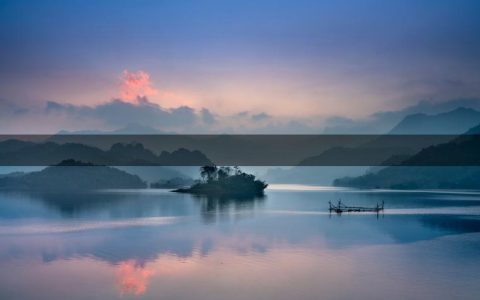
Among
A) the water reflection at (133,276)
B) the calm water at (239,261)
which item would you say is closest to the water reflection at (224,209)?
the calm water at (239,261)

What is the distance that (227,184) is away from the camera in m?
167

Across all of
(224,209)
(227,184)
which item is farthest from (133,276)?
(227,184)

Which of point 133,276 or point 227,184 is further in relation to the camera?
point 227,184

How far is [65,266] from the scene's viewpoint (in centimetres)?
3309

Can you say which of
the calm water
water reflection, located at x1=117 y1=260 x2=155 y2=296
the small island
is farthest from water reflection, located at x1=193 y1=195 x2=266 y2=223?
the small island

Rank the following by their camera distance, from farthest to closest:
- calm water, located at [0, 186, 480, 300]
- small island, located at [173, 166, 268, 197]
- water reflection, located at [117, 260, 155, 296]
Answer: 1. small island, located at [173, 166, 268, 197]
2. water reflection, located at [117, 260, 155, 296]
3. calm water, located at [0, 186, 480, 300]

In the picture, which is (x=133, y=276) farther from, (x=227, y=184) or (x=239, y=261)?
(x=227, y=184)

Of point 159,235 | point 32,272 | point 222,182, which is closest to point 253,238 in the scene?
point 159,235

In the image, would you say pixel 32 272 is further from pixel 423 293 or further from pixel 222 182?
pixel 222 182

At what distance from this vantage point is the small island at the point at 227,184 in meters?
167

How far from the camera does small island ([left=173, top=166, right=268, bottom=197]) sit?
16725 centimetres

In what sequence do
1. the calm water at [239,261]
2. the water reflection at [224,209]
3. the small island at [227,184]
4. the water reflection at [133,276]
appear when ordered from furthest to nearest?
the small island at [227,184] < the water reflection at [224,209] < the water reflection at [133,276] < the calm water at [239,261]

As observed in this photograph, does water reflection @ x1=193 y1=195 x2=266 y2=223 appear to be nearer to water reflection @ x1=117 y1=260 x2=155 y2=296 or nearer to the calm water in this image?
the calm water

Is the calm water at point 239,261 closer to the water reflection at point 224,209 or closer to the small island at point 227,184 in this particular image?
the water reflection at point 224,209
